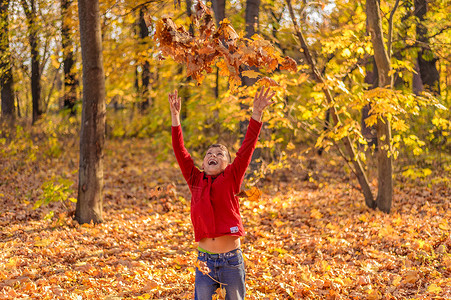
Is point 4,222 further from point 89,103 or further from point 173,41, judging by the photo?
point 173,41

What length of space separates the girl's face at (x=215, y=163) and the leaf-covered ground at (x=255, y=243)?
38 cm

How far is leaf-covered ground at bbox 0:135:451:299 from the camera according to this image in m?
4.82

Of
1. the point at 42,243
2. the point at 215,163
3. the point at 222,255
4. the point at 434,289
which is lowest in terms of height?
the point at 434,289

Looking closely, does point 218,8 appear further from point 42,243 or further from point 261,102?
point 261,102

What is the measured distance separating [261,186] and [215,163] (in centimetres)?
808

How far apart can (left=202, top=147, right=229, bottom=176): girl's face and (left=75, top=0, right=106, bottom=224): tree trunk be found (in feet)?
15.7

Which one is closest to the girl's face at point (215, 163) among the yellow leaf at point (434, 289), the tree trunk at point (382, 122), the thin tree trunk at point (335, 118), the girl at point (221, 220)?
the girl at point (221, 220)

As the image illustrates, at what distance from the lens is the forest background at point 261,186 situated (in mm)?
5047

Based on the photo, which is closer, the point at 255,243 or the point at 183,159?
the point at 183,159

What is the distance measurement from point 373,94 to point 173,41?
4348mm

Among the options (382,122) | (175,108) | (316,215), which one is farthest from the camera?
(316,215)

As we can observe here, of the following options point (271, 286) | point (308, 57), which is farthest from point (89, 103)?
point (271, 286)

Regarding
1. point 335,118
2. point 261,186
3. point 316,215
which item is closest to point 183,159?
point 335,118

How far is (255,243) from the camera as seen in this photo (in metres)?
6.87
